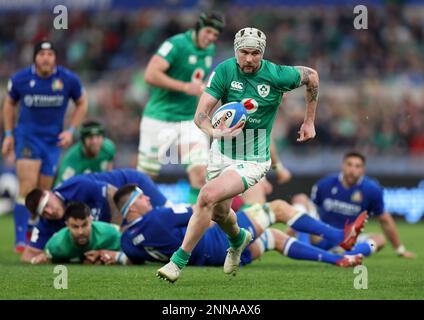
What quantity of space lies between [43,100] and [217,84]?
4352mm

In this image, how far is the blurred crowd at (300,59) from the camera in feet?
65.2

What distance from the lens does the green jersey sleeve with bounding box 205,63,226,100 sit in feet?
27.6

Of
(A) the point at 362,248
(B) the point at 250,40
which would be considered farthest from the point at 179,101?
(B) the point at 250,40

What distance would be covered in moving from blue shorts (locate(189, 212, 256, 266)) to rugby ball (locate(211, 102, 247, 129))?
6.57 ft

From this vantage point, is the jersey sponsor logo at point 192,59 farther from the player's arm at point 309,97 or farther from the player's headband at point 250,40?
the player's headband at point 250,40

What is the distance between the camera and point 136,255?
10094 mm

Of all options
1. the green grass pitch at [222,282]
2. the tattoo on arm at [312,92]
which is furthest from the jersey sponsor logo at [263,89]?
the green grass pitch at [222,282]

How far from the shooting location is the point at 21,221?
12.2 m

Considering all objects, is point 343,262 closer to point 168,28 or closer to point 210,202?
point 210,202

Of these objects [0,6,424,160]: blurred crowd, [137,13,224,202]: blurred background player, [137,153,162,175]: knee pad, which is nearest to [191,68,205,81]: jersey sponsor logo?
[137,13,224,202]: blurred background player

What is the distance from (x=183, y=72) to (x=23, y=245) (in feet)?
9.55

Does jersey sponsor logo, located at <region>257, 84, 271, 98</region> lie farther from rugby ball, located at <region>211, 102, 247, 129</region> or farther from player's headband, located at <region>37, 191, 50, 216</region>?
player's headband, located at <region>37, 191, 50, 216</region>
